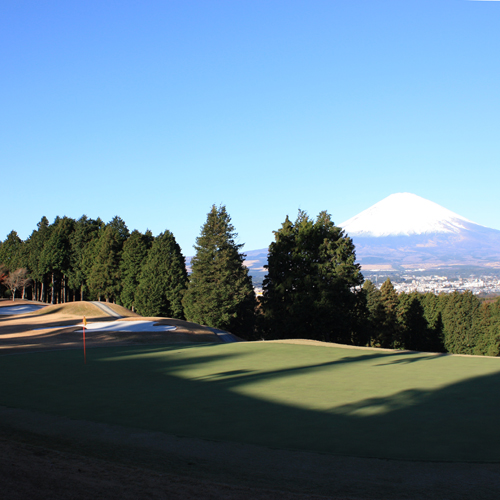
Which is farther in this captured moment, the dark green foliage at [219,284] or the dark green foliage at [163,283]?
the dark green foliage at [163,283]

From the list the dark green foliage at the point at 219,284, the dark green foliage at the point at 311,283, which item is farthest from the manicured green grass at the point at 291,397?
the dark green foliage at the point at 219,284

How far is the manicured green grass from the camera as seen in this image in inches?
281

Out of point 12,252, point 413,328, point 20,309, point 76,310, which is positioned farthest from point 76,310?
point 12,252

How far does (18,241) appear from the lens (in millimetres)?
85125

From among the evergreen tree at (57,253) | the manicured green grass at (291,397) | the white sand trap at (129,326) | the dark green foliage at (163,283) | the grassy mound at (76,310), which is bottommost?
the white sand trap at (129,326)

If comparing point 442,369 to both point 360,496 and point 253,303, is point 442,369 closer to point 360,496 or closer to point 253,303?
point 360,496

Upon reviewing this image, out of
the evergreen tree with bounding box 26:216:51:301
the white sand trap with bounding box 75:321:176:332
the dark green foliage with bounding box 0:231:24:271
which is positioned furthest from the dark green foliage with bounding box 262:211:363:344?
the dark green foliage with bounding box 0:231:24:271

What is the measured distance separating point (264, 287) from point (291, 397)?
27869 mm

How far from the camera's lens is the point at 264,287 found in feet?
124

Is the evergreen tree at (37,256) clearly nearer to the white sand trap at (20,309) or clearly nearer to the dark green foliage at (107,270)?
the dark green foliage at (107,270)

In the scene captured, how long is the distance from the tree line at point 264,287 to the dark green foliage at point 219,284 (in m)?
0.10

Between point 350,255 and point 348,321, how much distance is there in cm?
497

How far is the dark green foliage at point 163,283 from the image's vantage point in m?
49.1

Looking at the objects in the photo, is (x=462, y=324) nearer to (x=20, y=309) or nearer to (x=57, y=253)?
(x=20, y=309)
